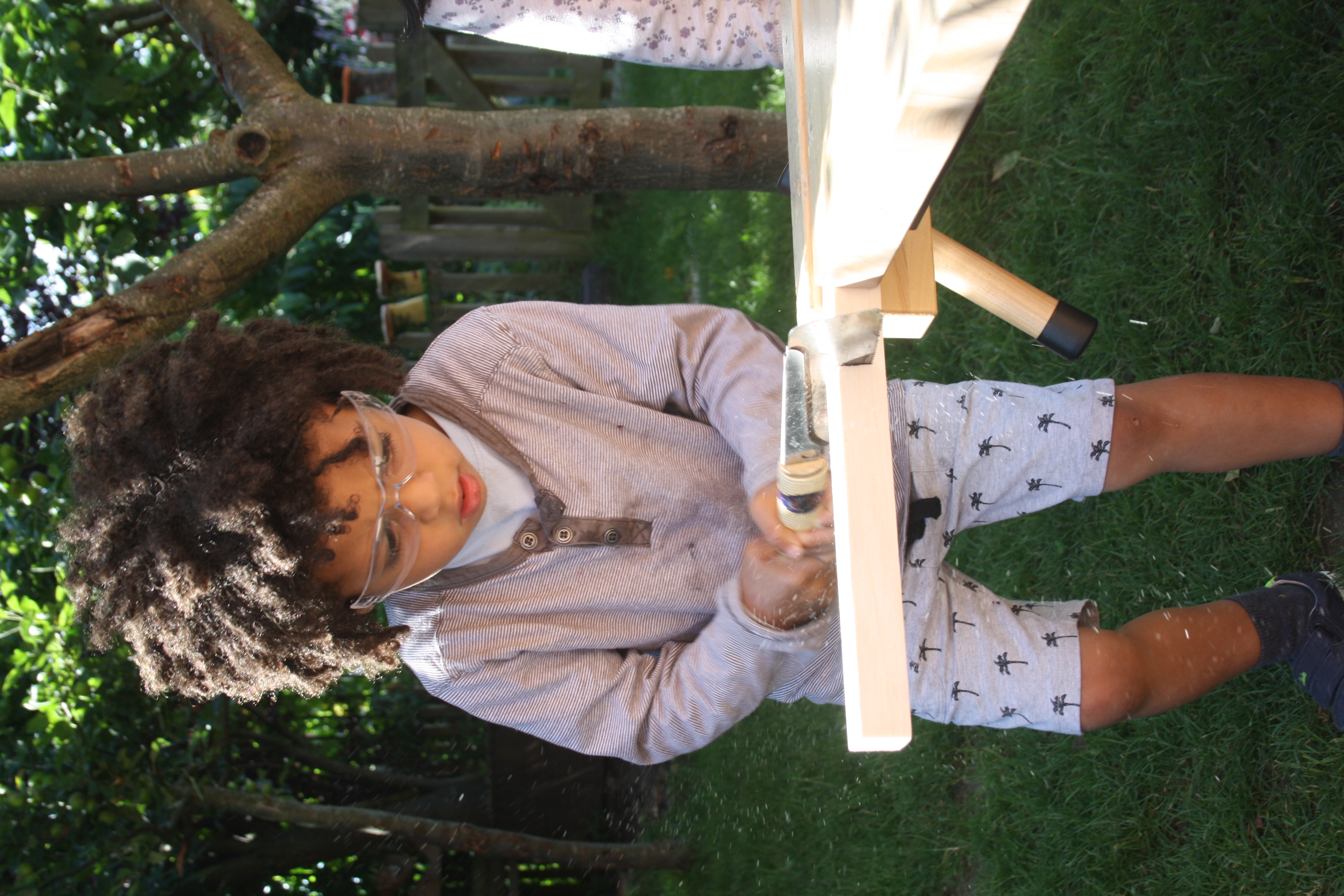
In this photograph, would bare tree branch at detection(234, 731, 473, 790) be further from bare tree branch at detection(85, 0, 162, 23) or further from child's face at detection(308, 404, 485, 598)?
child's face at detection(308, 404, 485, 598)

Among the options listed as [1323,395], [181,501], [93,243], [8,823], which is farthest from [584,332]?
[8,823]

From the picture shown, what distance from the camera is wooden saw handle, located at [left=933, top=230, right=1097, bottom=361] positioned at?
4.35 ft

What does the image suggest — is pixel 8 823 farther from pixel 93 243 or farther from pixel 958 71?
pixel 958 71

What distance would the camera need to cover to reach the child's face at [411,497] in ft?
4.52

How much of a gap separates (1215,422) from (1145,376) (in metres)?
0.68

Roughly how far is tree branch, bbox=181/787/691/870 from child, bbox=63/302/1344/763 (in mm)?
1839

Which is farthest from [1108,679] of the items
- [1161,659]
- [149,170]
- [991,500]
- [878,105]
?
[149,170]

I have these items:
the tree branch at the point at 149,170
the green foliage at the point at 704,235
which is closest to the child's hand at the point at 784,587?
the tree branch at the point at 149,170

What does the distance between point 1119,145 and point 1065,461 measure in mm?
1197

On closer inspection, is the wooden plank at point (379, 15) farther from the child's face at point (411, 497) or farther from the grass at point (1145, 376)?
the child's face at point (411, 497)

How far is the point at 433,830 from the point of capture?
3.22m

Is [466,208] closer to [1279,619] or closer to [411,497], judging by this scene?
[411,497]

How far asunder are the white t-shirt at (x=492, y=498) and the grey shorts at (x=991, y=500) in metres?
0.67

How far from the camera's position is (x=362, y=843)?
334 cm
